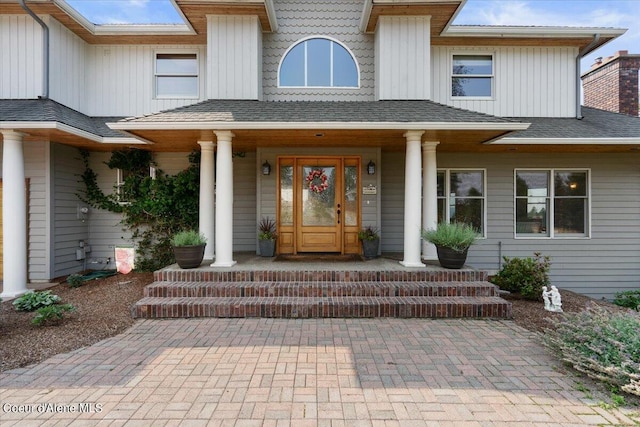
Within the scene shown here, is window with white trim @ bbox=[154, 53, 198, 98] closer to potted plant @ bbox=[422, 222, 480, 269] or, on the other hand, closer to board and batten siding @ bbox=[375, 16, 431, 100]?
board and batten siding @ bbox=[375, 16, 431, 100]

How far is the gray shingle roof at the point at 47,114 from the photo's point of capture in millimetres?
5694

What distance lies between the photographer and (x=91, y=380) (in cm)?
306

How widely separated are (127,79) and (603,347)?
9594mm

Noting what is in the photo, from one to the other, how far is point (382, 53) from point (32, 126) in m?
6.52

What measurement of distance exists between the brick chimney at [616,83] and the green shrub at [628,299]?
4.54 meters

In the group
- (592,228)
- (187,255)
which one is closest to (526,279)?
(592,228)

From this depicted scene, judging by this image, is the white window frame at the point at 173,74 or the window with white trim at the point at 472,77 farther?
the window with white trim at the point at 472,77

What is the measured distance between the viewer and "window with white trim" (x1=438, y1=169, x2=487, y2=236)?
7.96 m

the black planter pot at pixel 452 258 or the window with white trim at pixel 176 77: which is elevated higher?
the window with white trim at pixel 176 77

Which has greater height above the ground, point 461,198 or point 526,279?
point 461,198

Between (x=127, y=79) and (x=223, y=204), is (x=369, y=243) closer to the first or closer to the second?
(x=223, y=204)

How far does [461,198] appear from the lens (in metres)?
7.98

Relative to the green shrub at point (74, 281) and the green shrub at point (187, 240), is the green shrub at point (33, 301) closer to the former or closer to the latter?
the green shrub at point (74, 281)

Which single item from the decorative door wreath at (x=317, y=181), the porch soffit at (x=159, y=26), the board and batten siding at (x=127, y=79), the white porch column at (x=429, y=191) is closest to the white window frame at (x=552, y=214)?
the white porch column at (x=429, y=191)
